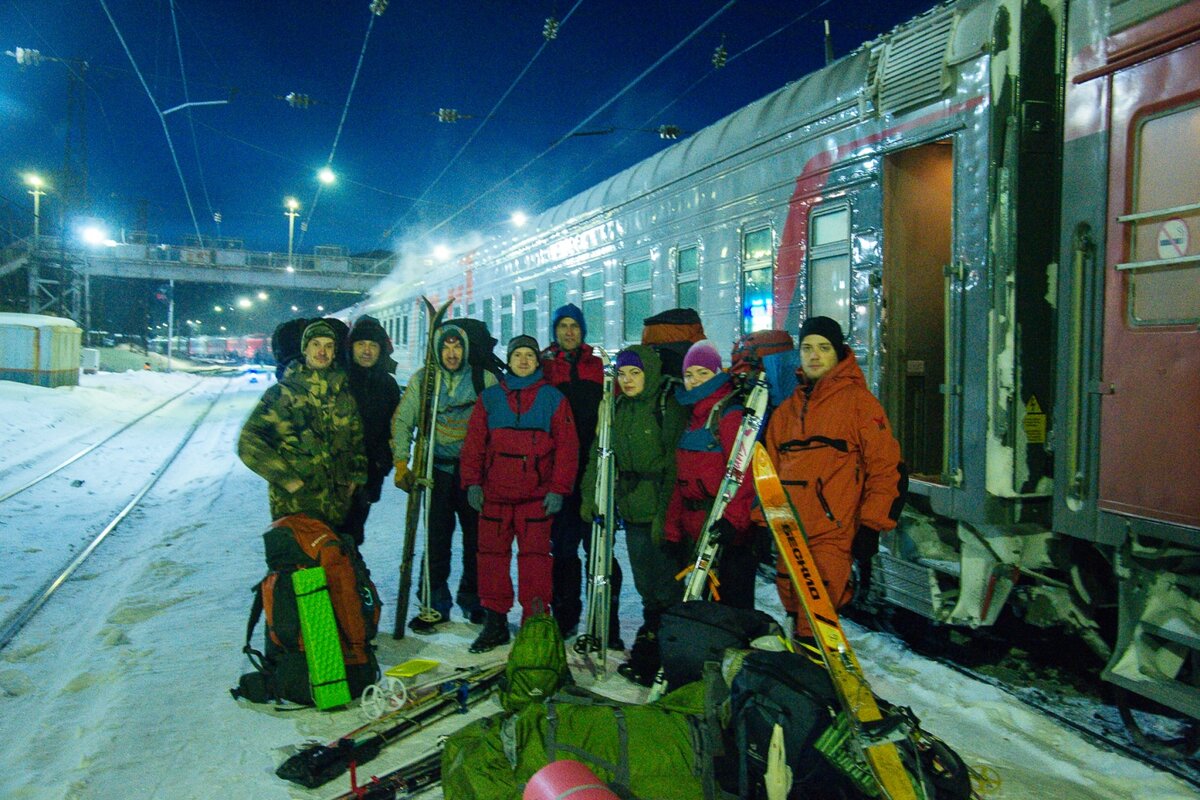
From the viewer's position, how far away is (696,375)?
4.42m

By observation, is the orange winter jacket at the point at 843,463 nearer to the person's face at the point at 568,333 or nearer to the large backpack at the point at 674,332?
the large backpack at the point at 674,332

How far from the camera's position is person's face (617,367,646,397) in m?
4.50

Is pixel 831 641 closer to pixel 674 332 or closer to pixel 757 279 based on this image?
pixel 674 332

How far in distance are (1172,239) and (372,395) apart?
441 centimetres

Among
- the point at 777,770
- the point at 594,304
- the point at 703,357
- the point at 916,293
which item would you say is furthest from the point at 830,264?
the point at 594,304

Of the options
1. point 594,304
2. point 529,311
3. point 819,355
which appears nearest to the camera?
point 819,355

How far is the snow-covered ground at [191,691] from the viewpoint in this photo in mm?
3385

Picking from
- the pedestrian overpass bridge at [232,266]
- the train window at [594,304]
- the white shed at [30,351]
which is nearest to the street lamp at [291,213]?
the pedestrian overpass bridge at [232,266]

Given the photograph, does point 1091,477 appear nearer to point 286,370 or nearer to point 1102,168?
point 1102,168

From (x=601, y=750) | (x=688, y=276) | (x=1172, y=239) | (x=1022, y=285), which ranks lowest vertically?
(x=601, y=750)

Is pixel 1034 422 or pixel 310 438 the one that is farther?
pixel 310 438

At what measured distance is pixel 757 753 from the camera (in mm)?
2893

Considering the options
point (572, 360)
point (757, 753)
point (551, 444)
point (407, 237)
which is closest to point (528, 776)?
point (757, 753)

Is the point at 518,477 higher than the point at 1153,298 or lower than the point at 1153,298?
lower
